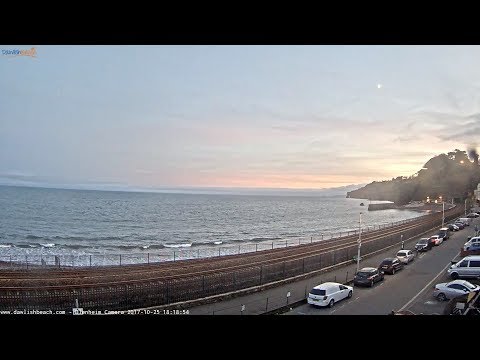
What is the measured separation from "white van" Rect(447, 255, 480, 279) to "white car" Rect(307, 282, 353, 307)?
87.8 inches

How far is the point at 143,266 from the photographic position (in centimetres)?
1059

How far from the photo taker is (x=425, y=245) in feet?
35.7

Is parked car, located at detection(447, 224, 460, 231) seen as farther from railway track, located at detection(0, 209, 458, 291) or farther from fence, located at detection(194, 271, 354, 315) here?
A: fence, located at detection(194, 271, 354, 315)

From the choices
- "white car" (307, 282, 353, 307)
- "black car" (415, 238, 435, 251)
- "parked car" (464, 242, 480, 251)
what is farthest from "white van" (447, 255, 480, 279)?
"black car" (415, 238, 435, 251)

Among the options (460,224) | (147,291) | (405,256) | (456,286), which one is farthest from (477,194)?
(147,291)

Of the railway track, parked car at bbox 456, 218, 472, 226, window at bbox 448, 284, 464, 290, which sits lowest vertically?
the railway track

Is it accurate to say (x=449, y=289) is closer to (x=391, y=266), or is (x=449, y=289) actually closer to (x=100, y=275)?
(x=391, y=266)

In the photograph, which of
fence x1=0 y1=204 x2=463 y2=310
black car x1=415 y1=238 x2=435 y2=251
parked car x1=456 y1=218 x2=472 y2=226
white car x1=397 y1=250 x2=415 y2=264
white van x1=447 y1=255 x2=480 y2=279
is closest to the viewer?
fence x1=0 y1=204 x2=463 y2=310

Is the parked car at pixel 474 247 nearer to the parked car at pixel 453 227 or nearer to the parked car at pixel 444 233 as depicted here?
the parked car at pixel 444 233

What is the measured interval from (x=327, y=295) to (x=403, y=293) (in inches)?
60.0

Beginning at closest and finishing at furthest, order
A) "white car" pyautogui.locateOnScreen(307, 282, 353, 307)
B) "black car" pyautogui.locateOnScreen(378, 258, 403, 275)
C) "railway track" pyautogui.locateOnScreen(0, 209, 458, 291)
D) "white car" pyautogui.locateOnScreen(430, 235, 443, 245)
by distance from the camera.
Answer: "white car" pyautogui.locateOnScreen(307, 282, 353, 307)
"railway track" pyautogui.locateOnScreen(0, 209, 458, 291)
"black car" pyautogui.locateOnScreen(378, 258, 403, 275)
"white car" pyautogui.locateOnScreen(430, 235, 443, 245)

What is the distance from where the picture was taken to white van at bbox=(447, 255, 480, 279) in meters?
6.57
